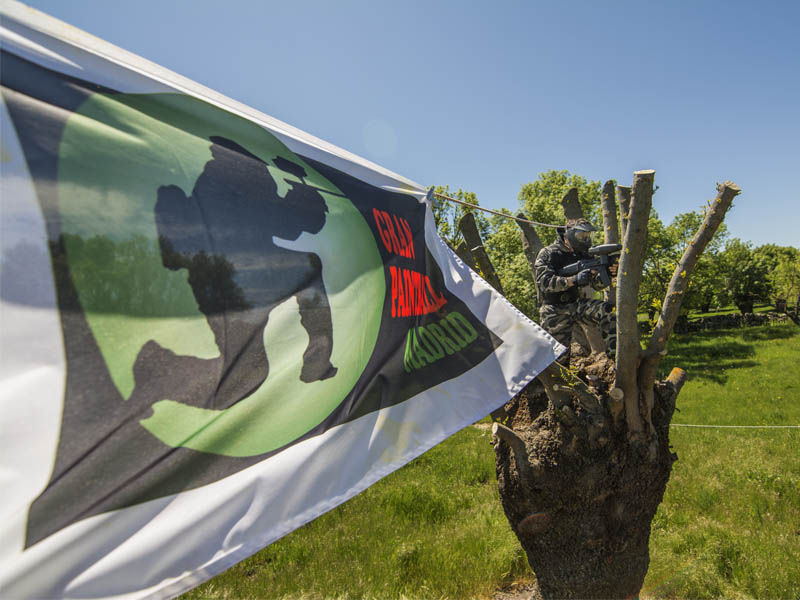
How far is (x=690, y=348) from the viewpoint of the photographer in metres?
26.6

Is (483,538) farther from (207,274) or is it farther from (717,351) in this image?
(717,351)

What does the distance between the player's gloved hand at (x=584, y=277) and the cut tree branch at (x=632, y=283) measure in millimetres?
715

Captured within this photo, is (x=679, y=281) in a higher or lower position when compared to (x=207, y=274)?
higher

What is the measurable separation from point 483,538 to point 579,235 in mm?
4666

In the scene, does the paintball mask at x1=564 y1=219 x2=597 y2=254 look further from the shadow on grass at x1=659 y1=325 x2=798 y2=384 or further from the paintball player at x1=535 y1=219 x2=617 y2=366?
the shadow on grass at x1=659 y1=325 x2=798 y2=384

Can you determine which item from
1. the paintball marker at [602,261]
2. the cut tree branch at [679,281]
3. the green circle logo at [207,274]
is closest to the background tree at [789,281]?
the paintball marker at [602,261]

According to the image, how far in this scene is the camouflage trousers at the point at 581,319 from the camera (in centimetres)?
423

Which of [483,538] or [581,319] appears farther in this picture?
[483,538]

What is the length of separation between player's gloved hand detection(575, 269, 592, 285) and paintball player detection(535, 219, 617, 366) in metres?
0.03

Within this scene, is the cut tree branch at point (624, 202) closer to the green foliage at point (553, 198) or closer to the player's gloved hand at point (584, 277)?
the player's gloved hand at point (584, 277)

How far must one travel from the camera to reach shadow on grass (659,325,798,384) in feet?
67.5

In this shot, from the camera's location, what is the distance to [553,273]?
4672mm

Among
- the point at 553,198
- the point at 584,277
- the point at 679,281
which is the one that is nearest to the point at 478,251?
the point at 584,277

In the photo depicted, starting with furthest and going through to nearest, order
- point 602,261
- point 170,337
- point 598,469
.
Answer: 1. point 602,261
2. point 598,469
3. point 170,337
